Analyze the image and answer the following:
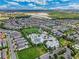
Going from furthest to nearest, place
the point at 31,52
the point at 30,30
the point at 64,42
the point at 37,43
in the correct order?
the point at 30,30 < the point at 64,42 < the point at 37,43 < the point at 31,52

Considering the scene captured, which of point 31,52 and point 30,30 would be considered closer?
point 31,52

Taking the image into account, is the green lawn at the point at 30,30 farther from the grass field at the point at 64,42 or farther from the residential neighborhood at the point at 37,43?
the grass field at the point at 64,42

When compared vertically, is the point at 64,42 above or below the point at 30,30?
below

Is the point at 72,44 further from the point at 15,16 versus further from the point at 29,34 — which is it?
the point at 15,16

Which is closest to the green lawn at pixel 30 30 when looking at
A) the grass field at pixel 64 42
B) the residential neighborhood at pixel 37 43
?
the residential neighborhood at pixel 37 43

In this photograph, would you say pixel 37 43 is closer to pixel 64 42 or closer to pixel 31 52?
pixel 31 52

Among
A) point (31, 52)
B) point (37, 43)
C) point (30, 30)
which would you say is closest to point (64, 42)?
point (37, 43)

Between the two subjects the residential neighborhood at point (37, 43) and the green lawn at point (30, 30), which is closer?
the residential neighborhood at point (37, 43)

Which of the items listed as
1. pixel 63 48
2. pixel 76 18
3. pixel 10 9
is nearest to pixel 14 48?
pixel 63 48
